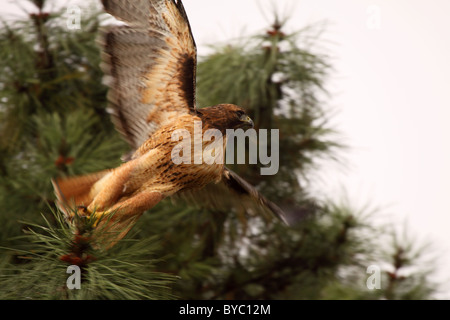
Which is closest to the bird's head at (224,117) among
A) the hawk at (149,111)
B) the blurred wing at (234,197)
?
the hawk at (149,111)

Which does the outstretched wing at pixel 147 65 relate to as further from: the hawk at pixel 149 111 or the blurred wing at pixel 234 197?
the blurred wing at pixel 234 197

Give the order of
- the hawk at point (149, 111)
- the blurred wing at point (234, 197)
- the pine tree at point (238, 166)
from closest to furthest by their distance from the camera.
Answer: the hawk at point (149, 111)
the blurred wing at point (234, 197)
the pine tree at point (238, 166)

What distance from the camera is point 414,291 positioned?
6.34 feet

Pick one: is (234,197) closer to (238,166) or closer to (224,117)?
(224,117)

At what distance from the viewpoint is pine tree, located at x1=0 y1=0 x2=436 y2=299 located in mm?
1926

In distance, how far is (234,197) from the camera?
1.53 m

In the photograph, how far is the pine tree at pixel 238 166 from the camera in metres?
1.93

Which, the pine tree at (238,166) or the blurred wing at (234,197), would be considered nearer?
the blurred wing at (234,197)

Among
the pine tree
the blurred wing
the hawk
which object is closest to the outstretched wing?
the hawk

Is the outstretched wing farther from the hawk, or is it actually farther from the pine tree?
the pine tree

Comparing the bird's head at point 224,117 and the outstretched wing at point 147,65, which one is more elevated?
the outstretched wing at point 147,65

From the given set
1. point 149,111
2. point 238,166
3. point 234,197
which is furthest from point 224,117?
point 238,166

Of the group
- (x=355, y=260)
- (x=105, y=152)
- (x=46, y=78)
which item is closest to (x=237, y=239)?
(x=355, y=260)
